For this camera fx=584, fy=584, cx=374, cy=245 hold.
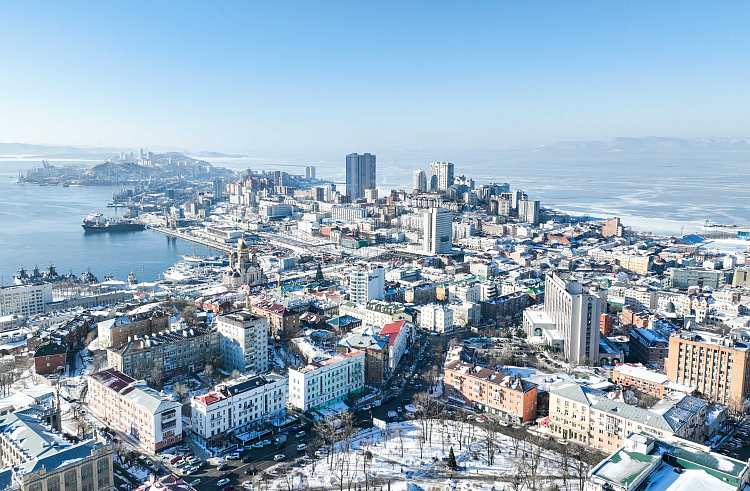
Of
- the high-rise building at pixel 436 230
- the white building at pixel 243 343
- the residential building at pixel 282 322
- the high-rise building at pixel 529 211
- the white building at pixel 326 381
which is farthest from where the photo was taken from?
the high-rise building at pixel 529 211

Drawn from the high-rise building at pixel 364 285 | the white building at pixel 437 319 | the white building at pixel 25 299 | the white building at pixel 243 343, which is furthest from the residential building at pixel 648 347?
the white building at pixel 25 299

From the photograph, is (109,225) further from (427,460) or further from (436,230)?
(427,460)

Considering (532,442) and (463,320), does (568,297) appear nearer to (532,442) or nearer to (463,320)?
(463,320)

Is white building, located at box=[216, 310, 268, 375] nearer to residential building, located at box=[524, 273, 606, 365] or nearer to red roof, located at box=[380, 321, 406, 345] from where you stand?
red roof, located at box=[380, 321, 406, 345]

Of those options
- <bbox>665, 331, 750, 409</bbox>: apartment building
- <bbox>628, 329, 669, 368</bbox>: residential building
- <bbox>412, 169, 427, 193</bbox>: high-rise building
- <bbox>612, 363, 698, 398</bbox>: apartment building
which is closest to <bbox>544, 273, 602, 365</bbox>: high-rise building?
<bbox>628, 329, 669, 368</bbox>: residential building

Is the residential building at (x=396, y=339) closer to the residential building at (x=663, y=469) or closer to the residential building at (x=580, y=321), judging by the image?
the residential building at (x=580, y=321)

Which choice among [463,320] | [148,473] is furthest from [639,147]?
[148,473]
